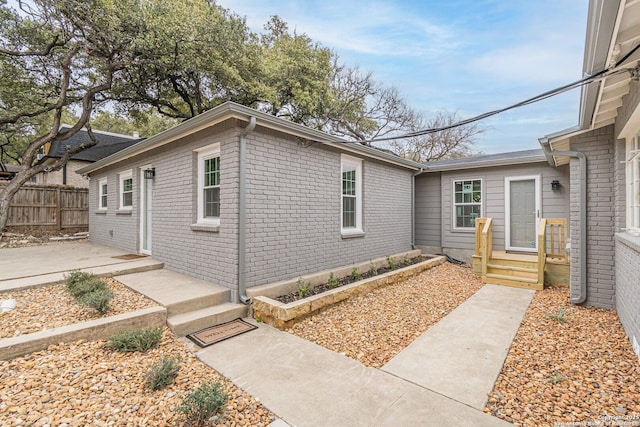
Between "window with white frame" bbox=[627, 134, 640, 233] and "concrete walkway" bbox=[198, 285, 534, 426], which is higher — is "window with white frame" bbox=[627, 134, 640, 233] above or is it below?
above

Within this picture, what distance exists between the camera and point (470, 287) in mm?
5719

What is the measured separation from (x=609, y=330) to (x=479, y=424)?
2.91 meters

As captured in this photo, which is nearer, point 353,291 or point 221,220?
point 221,220

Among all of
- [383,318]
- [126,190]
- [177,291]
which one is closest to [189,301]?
[177,291]

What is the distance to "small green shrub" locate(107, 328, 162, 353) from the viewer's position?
9.29ft

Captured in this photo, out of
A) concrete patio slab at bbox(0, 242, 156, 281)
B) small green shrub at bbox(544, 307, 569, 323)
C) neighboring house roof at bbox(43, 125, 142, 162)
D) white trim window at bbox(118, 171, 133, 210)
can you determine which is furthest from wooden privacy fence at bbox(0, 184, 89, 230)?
small green shrub at bbox(544, 307, 569, 323)

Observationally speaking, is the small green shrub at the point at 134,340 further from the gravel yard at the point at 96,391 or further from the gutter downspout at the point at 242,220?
the gutter downspout at the point at 242,220

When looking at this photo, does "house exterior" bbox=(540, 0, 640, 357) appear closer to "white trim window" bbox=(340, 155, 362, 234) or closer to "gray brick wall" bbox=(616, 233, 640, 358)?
"gray brick wall" bbox=(616, 233, 640, 358)

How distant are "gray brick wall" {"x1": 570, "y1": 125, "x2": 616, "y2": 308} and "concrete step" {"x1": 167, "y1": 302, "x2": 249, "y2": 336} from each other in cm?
523

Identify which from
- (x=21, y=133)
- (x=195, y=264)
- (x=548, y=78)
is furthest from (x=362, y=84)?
(x=21, y=133)

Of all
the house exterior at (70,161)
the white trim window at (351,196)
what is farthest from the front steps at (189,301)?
the house exterior at (70,161)

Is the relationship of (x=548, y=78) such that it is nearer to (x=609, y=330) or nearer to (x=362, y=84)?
(x=609, y=330)

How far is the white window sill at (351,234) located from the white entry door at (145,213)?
4395 millimetres

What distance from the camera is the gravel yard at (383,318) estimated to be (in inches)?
126
